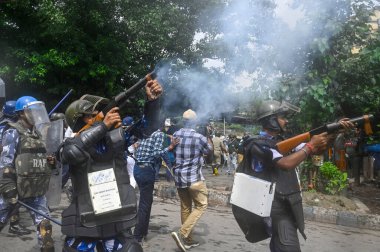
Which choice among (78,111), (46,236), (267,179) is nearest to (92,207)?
(78,111)

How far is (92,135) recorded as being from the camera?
9.78ft

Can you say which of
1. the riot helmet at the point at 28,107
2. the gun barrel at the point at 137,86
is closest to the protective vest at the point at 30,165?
the riot helmet at the point at 28,107

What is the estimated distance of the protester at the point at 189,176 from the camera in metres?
5.56

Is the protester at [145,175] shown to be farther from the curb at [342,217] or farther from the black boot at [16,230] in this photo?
the curb at [342,217]

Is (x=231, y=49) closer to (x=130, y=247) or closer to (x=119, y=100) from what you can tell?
(x=119, y=100)

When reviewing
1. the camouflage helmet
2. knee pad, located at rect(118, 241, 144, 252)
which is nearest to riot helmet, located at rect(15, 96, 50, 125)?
the camouflage helmet

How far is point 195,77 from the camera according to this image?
29.6 feet

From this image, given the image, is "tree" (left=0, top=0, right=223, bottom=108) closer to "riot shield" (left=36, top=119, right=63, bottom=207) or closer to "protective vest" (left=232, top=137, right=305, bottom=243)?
"riot shield" (left=36, top=119, right=63, bottom=207)

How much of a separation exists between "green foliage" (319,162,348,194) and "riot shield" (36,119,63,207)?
16.4ft

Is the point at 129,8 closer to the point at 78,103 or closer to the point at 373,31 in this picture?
the point at 373,31

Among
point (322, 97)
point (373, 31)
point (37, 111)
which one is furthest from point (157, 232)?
point (373, 31)

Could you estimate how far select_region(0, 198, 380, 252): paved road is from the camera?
5578 millimetres

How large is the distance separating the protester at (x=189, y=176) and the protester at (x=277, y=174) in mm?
1863

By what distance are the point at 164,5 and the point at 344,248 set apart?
9757mm
